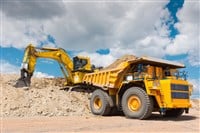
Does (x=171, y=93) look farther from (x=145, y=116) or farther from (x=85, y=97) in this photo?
(x=85, y=97)

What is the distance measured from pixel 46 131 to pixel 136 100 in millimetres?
5861

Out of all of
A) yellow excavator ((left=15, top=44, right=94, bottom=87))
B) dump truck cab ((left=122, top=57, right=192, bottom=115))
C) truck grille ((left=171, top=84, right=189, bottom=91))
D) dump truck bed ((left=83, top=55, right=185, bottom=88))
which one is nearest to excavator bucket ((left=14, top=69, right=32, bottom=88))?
yellow excavator ((left=15, top=44, right=94, bottom=87))

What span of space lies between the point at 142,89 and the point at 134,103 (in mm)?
764

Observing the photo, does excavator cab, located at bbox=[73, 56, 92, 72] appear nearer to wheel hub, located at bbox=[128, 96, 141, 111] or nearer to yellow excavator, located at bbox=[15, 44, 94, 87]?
yellow excavator, located at bbox=[15, 44, 94, 87]

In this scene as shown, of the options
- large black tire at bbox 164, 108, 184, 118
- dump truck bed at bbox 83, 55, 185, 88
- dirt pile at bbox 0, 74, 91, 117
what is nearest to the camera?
dump truck bed at bbox 83, 55, 185, 88

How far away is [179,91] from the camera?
574 inches

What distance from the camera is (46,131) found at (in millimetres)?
10164

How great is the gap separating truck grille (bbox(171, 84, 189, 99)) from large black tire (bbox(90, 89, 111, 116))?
3.66 meters

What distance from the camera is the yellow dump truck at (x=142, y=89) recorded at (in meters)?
14.3

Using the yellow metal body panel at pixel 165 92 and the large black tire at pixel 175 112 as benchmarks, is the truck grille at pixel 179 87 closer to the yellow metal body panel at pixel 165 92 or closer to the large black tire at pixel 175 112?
the yellow metal body panel at pixel 165 92

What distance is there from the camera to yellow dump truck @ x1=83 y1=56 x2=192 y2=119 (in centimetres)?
1431

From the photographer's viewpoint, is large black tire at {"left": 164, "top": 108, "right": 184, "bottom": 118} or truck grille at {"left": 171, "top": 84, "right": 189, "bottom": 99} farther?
large black tire at {"left": 164, "top": 108, "right": 184, "bottom": 118}

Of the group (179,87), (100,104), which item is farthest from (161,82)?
(100,104)

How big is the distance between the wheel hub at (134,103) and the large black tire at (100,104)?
165 cm
